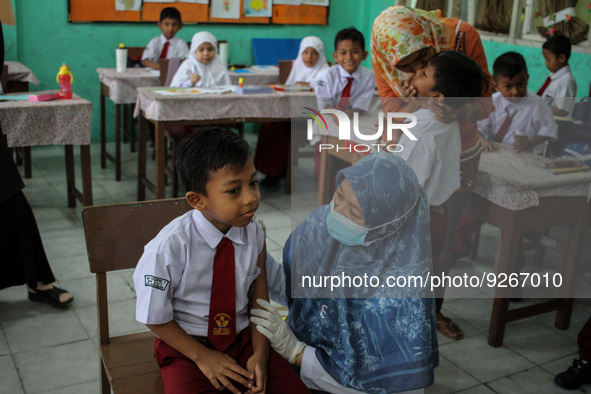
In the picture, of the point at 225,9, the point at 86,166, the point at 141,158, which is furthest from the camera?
the point at 225,9

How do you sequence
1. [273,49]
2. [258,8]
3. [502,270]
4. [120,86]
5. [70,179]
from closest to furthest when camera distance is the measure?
1. [502,270]
2. [70,179]
3. [120,86]
4. [258,8]
5. [273,49]

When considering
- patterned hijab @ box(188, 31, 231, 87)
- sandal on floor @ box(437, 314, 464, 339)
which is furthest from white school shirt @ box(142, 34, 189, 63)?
sandal on floor @ box(437, 314, 464, 339)

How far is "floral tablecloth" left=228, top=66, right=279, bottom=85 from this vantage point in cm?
551

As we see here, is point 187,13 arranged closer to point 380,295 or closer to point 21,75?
point 21,75

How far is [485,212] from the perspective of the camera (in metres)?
2.51

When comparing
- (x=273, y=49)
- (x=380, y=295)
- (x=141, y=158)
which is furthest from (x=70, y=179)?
(x=273, y=49)

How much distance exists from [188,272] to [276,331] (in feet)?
1.00

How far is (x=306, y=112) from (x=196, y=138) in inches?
35.9

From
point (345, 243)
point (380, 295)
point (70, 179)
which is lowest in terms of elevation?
point (70, 179)

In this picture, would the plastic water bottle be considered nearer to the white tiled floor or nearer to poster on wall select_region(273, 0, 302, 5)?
the white tiled floor

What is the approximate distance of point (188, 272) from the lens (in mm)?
1423

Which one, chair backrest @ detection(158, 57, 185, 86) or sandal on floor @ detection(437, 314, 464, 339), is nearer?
sandal on floor @ detection(437, 314, 464, 339)

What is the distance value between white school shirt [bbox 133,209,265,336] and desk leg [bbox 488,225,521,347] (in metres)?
1.29

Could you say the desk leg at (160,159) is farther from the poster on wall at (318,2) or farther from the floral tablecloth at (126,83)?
the poster on wall at (318,2)
